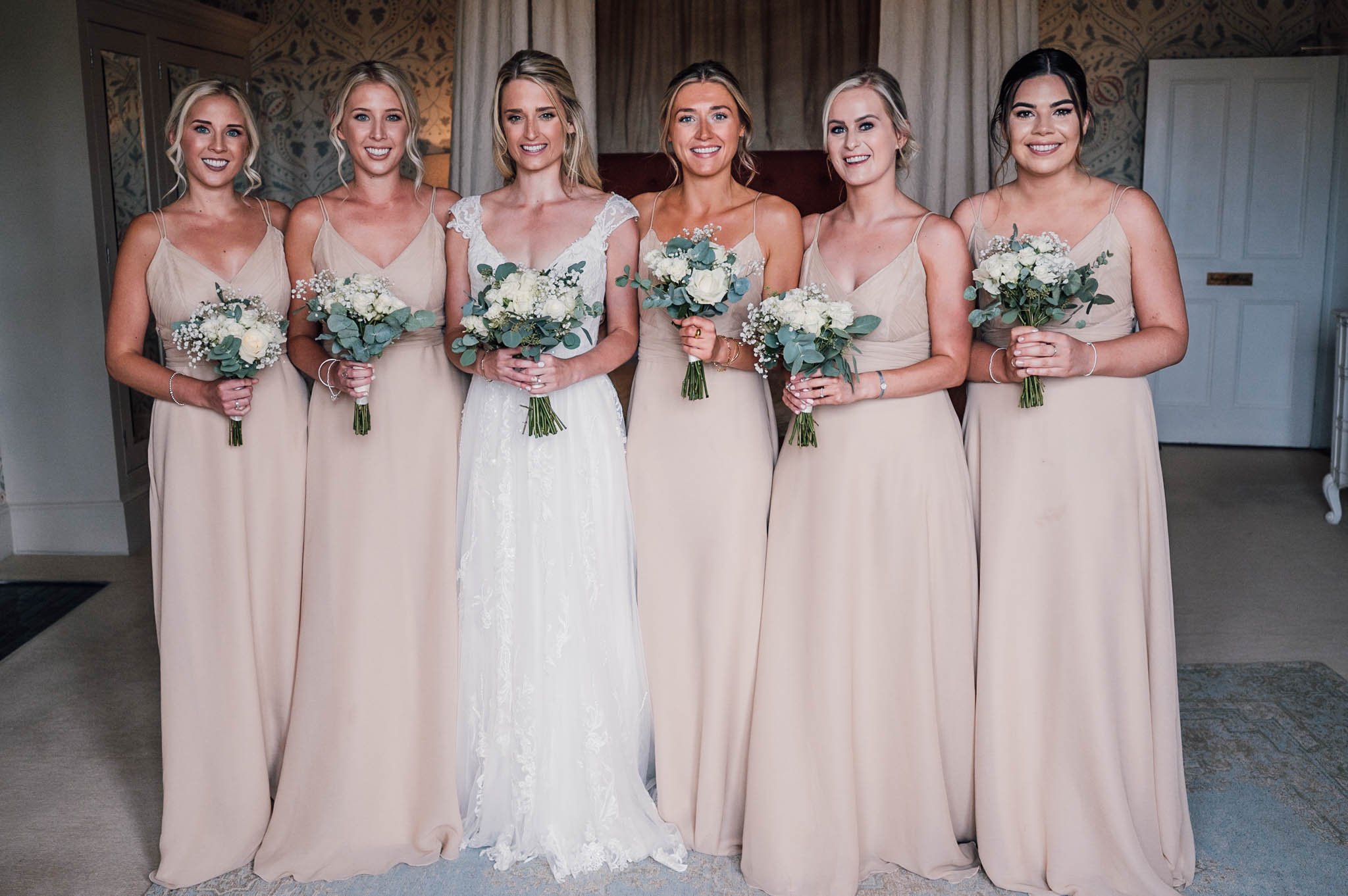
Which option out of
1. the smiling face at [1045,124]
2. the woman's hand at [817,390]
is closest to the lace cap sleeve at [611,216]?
the woman's hand at [817,390]

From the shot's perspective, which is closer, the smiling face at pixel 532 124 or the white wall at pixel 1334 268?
the smiling face at pixel 532 124

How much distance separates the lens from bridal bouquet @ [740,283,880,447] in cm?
281

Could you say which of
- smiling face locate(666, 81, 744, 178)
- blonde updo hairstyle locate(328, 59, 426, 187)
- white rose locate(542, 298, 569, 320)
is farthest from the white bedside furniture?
blonde updo hairstyle locate(328, 59, 426, 187)

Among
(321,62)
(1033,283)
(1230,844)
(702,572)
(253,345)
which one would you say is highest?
(321,62)

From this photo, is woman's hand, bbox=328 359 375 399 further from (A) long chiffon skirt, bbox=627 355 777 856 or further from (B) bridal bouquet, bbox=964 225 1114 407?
(B) bridal bouquet, bbox=964 225 1114 407

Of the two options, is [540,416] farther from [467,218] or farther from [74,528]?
[74,528]

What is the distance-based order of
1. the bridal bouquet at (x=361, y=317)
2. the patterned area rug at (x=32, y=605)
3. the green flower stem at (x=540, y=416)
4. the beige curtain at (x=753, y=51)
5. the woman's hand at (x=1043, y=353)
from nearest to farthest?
the woman's hand at (x=1043, y=353)
the bridal bouquet at (x=361, y=317)
the green flower stem at (x=540, y=416)
the patterned area rug at (x=32, y=605)
the beige curtain at (x=753, y=51)

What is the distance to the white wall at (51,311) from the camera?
5906mm

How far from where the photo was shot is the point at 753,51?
838cm

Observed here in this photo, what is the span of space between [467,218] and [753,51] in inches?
222

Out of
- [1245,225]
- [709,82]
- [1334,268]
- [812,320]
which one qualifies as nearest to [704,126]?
[709,82]

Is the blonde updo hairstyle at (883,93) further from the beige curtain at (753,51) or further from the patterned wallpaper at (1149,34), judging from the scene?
the patterned wallpaper at (1149,34)

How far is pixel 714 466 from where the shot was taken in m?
3.21

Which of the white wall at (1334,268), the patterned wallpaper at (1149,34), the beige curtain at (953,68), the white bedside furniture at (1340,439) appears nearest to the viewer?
the beige curtain at (953,68)
